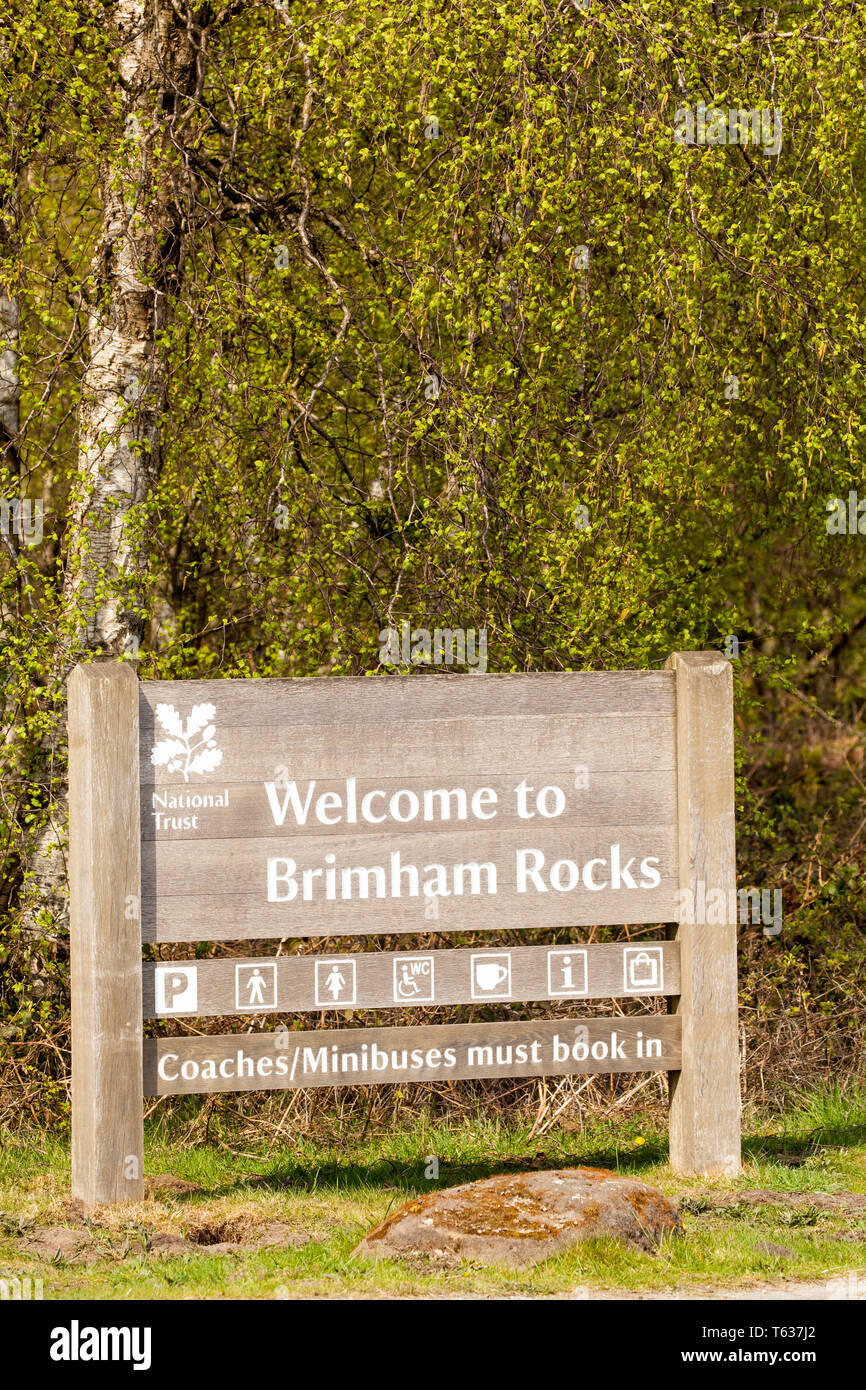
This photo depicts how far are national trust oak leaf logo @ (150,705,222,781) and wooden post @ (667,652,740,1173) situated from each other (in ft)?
6.17

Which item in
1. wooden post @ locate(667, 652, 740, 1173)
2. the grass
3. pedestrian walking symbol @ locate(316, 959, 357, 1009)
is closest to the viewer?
the grass

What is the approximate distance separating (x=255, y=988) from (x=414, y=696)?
1.28 metres

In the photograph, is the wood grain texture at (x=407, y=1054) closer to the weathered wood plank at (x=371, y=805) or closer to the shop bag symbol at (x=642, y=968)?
the shop bag symbol at (x=642, y=968)

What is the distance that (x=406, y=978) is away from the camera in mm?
5961

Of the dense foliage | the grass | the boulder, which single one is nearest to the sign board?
the grass

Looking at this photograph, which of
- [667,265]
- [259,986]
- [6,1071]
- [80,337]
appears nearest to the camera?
[259,986]

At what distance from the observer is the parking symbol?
575 centimetres

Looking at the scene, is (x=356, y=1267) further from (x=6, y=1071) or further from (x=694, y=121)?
(x=694, y=121)

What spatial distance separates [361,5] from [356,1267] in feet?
17.0

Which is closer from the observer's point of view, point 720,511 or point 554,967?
point 554,967

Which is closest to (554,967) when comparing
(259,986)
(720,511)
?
(259,986)

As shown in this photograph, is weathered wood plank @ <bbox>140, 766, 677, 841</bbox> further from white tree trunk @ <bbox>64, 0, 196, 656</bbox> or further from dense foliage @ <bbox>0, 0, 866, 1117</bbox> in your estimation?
white tree trunk @ <bbox>64, 0, 196, 656</bbox>

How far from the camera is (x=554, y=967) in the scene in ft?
20.0

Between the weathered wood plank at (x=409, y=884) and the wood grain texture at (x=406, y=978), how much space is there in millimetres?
113
